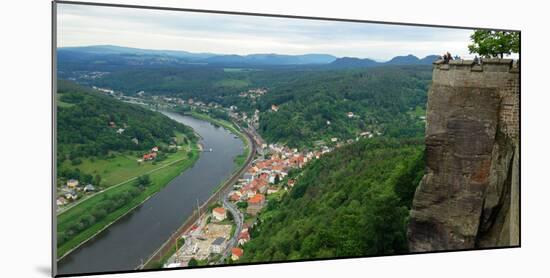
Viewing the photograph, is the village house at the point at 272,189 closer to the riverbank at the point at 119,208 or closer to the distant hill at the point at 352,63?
the riverbank at the point at 119,208

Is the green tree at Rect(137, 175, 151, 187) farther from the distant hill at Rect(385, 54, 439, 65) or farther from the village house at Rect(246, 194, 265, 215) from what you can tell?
the distant hill at Rect(385, 54, 439, 65)

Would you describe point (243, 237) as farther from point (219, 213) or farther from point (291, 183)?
point (291, 183)

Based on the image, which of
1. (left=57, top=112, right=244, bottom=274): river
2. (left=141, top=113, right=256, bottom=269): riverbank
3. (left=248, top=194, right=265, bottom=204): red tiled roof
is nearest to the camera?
(left=57, top=112, right=244, bottom=274): river

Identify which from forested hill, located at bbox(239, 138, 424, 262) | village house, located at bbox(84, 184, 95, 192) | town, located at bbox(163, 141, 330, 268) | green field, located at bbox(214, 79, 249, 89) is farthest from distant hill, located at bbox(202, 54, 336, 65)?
village house, located at bbox(84, 184, 95, 192)

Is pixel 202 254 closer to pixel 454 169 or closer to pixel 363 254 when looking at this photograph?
pixel 363 254

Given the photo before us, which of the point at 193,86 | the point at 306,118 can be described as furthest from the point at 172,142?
the point at 306,118

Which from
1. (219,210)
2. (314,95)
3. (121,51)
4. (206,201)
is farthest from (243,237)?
(121,51)
